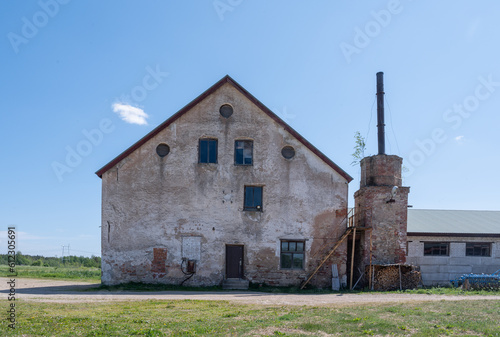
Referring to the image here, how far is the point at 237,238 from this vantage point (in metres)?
21.0

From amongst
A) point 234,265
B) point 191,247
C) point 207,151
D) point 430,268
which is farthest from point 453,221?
point 191,247

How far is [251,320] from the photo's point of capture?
35.8 ft

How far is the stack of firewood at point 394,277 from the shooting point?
20188 millimetres

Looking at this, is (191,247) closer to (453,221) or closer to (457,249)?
(457,249)

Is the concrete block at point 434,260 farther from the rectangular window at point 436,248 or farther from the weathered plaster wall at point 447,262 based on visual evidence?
the rectangular window at point 436,248

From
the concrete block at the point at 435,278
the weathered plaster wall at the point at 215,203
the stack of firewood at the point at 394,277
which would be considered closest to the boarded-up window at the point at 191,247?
the weathered plaster wall at the point at 215,203

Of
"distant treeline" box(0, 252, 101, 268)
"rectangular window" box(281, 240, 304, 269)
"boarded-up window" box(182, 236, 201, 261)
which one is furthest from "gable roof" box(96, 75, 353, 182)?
"distant treeline" box(0, 252, 101, 268)

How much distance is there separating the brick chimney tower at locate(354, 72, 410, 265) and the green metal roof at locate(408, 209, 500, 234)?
268cm

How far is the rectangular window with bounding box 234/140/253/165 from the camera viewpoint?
851 inches

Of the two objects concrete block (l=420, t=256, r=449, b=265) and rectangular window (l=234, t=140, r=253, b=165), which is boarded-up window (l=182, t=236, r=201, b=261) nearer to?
rectangular window (l=234, t=140, r=253, b=165)

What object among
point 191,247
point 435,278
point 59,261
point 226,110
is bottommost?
point 59,261

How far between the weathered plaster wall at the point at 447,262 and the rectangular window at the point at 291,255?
615cm

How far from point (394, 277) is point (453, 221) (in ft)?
25.4

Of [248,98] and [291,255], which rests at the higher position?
[248,98]
